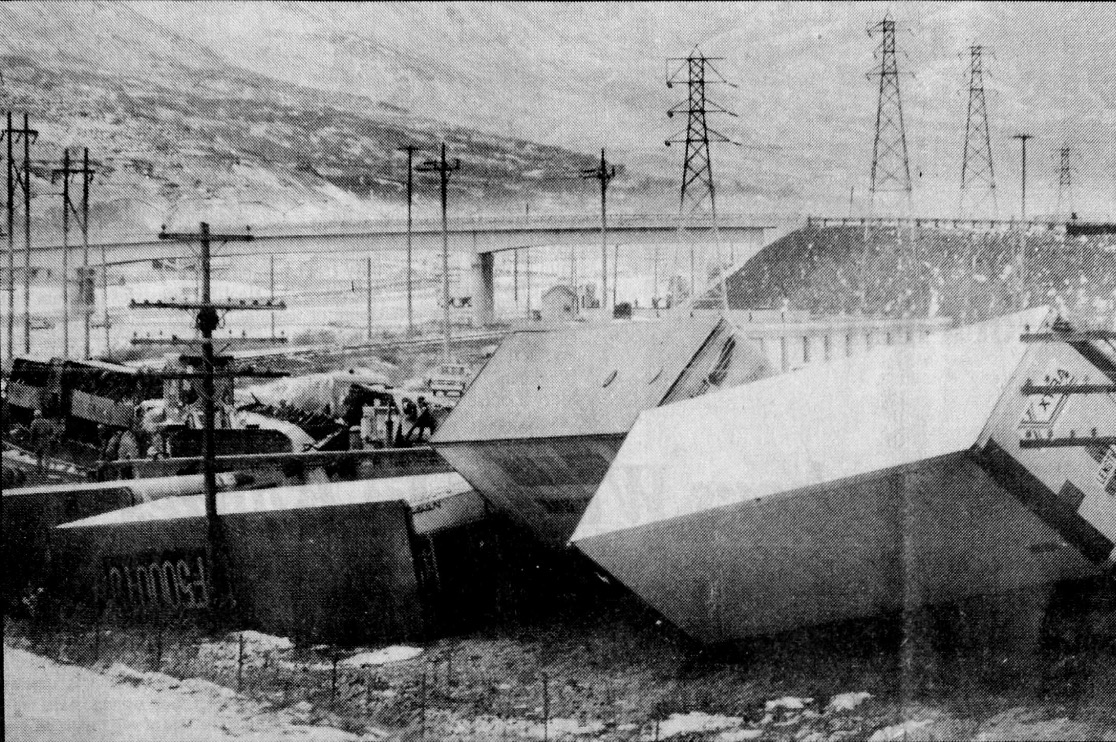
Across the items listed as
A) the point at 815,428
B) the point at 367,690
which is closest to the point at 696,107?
the point at 815,428

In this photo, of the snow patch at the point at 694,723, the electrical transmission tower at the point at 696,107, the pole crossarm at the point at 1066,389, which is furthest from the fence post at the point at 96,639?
the pole crossarm at the point at 1066,389

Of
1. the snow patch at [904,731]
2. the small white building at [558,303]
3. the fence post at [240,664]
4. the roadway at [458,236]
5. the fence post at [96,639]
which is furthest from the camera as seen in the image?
the roadway at [458,236]

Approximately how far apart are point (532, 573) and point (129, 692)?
2.47 m

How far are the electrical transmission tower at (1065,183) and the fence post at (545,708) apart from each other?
4.72m

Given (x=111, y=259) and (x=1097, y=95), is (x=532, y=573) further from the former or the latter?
(x=111, y=259)

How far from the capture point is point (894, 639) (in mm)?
4902

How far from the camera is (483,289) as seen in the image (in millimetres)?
15891

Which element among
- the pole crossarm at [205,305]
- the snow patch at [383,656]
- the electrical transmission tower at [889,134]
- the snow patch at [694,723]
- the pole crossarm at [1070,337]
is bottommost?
the snow patch at [383,656]

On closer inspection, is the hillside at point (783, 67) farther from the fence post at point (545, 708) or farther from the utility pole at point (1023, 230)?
the fence post at point (545, 708)

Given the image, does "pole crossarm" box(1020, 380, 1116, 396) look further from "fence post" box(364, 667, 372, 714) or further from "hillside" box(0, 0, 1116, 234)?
"fence post" box(364, 667, 372, 714)

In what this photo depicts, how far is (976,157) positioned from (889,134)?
25.3 inches

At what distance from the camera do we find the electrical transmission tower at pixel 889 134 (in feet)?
23.1

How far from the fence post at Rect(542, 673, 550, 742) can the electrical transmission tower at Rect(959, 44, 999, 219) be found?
4.50m

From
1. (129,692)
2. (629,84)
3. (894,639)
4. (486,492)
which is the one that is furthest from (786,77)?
(129,692)
